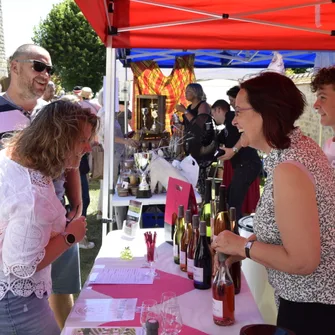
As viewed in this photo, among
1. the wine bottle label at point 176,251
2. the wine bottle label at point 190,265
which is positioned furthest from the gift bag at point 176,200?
the wine bottle label at point 190,265

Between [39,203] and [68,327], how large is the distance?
0.40m

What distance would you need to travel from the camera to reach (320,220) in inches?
52.5

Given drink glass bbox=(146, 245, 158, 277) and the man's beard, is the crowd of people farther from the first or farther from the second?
the man's beard

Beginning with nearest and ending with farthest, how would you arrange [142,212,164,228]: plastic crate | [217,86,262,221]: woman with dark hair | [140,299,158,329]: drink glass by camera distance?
[140,299,158,329]: drink glass
[142,212,164,228]: plastic crate
[217,86,262,221]: woman with dark hair

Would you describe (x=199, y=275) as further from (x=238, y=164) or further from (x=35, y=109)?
(x=238, y=164)

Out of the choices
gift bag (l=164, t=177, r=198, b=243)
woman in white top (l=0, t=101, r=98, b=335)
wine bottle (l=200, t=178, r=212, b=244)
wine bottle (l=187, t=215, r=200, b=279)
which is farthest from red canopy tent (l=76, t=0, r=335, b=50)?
wine bottle (l=187, t=215, r=200, b=279)

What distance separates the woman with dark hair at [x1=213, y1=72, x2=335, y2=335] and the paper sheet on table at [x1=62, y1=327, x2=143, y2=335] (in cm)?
36

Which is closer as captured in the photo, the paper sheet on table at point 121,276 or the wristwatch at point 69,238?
the wristwatch at point 69,238

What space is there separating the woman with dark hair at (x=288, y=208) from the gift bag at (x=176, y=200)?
58cm

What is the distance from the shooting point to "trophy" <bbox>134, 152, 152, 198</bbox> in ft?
10.8

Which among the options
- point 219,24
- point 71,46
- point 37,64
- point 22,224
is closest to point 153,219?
point 219,24

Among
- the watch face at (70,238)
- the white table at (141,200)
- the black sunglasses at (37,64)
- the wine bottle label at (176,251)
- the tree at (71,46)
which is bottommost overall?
the white table at (141,200)

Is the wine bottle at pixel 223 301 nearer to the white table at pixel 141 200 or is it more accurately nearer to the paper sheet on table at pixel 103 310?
the paper sheet on table at pixel 103 310

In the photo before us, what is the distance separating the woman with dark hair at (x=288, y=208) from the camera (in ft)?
4.03
